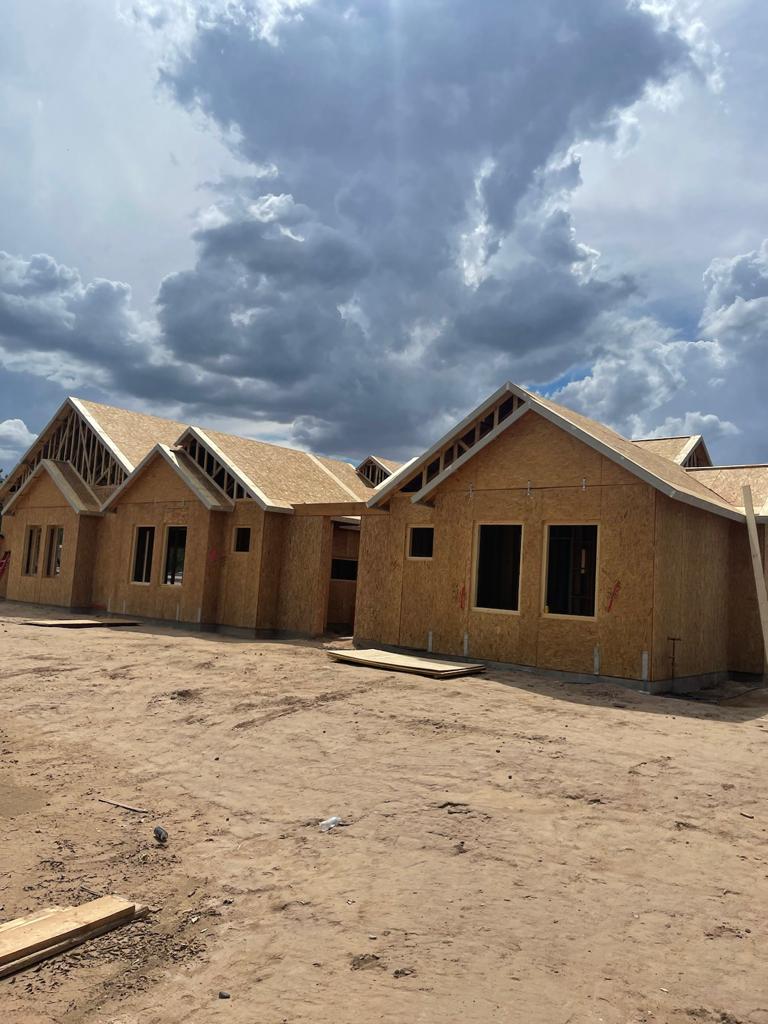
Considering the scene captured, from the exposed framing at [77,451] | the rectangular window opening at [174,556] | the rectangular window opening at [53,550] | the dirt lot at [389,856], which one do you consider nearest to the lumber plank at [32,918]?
the dirt lot at [389,856]

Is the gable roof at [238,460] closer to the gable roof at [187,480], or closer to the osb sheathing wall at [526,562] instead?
the gable roof at [187,480]

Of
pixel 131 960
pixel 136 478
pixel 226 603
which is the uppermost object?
pixel 136 478

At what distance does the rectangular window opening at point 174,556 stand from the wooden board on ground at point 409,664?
842 cm

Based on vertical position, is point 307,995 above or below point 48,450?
below

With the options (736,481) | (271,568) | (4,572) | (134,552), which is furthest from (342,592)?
(4,572)

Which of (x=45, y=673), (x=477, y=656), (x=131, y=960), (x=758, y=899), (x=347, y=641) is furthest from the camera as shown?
(x=347, y=641)

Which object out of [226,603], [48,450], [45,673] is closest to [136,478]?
[226,603]

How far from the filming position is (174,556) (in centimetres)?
2123

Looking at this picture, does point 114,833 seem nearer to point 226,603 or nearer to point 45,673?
point 45,673

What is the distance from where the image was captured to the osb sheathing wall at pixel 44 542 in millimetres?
23469

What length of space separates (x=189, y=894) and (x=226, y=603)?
1511 centimetres

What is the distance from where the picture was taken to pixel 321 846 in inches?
215

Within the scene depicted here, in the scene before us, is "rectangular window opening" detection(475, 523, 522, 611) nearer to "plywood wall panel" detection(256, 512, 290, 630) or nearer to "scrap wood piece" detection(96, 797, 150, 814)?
"plywood wall panel" detection(256, 512, 290, 630)

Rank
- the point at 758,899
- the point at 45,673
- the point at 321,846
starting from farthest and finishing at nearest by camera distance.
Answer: the point at 45,673
the point at 321,846
the point at 758,899
